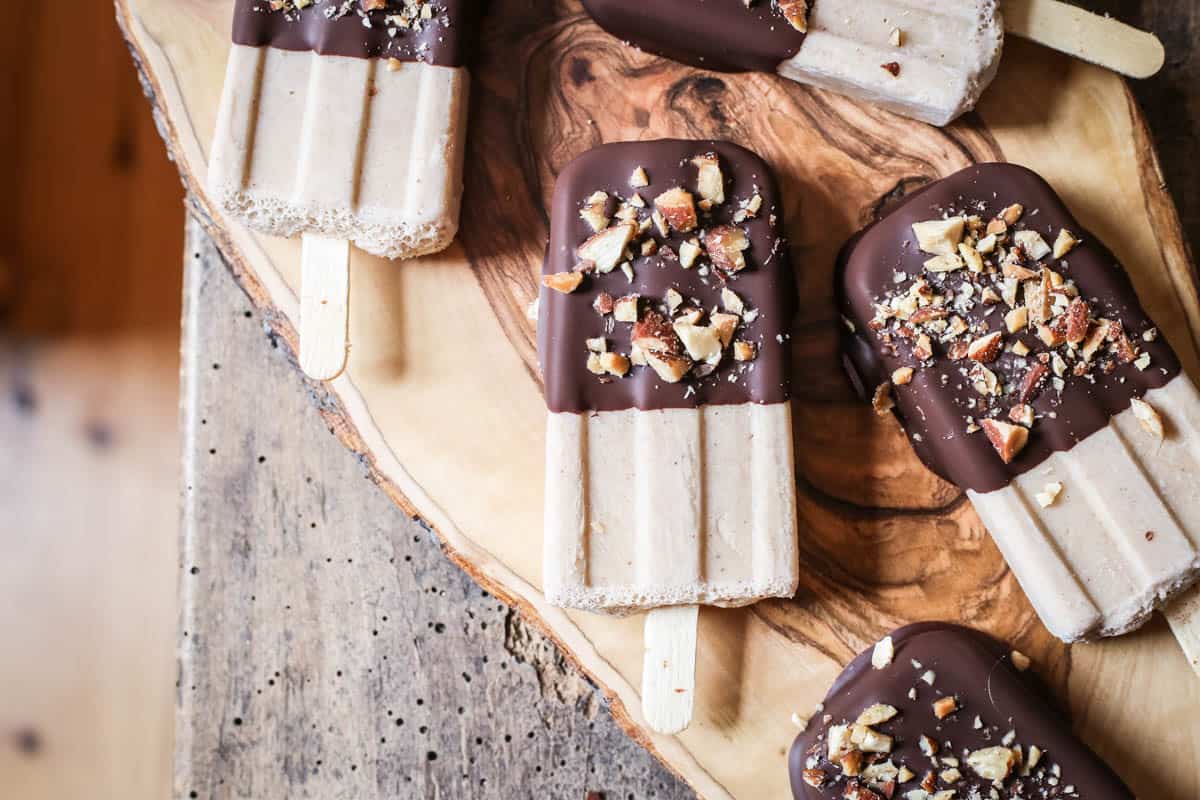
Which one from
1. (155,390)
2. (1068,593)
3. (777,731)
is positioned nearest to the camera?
(1068,593)

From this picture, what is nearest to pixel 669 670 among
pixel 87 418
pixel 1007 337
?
pixel 1007 337

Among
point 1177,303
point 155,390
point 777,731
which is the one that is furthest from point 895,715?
point 155,390

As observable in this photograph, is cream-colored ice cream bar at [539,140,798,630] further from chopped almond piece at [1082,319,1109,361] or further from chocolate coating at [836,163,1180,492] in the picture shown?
chopped almond piece at [1082,319,1109,361]

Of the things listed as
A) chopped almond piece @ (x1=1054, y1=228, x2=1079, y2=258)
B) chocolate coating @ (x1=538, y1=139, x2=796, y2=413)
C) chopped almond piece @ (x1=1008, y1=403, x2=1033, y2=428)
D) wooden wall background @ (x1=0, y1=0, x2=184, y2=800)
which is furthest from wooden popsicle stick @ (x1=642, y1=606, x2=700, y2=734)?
wooden wall background @ (x1=0, y1=0, x2=184, y2=800)

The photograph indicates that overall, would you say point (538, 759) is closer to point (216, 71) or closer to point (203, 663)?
point (203, 663)

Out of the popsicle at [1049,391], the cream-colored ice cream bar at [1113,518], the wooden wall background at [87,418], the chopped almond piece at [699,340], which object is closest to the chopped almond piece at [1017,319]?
the popsicle at [1049,391]
